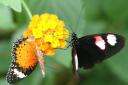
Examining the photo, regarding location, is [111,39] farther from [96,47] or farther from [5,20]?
[5,20]

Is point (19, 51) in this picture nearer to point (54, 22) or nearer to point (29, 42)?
point (29, 42)

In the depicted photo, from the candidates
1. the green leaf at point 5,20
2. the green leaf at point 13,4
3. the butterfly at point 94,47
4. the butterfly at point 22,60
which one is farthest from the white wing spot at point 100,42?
the green leaf at point 5,20

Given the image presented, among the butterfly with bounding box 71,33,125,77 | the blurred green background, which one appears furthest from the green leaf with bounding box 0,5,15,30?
Answer: the butterfly with bounding box 71,33,125,77

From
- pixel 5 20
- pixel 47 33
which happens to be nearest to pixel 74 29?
pixel 47 33

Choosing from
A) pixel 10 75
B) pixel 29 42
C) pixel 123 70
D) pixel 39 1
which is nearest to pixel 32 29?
pixel 29 42

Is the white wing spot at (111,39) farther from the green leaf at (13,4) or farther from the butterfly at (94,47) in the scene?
the green leaf at (13,4)
